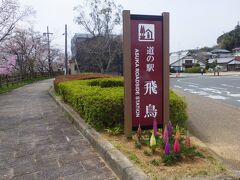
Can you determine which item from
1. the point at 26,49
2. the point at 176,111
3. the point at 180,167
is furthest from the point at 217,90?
the point at 26,49

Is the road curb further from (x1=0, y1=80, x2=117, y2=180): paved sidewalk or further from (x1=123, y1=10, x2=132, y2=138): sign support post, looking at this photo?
(x1=123, y1=10, x2=132, y2=138): sign support post

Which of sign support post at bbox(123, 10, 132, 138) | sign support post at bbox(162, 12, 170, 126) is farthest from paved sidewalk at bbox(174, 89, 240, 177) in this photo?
sign support post at bbox(123, 10, 132, 138)

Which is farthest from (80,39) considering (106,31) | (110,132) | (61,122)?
(110,132)

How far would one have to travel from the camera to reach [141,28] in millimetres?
4977

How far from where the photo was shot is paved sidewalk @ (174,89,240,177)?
205 inches

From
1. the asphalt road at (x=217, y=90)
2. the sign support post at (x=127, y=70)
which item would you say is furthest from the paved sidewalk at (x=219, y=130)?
the asphalt road at (x=217, y=90)

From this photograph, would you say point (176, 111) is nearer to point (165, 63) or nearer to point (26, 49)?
point (165, 63)

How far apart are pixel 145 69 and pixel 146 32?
575mm

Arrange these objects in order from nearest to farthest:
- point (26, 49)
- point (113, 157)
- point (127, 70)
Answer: point (113, 157)
point (127, 70)
point (26, 49)

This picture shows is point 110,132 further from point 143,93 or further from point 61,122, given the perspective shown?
point 61,122

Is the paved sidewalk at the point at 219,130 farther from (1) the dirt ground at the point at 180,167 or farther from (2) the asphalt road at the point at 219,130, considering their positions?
(1) the dirt ground at the point at 180,167

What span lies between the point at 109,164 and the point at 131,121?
950 millimetres

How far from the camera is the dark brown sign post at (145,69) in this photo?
495 cm

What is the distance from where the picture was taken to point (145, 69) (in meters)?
5.07
